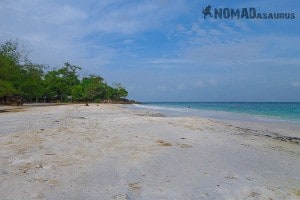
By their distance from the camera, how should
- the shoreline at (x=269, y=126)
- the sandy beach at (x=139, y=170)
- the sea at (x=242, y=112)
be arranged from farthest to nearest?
the sea at (x=242, y=112) < the shoreline at (x=269, y=126) < the sandy beach at (x=139, y=170)

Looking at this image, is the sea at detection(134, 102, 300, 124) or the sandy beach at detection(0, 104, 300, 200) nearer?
the sandy beach at detection(0, 104, 300, 200)

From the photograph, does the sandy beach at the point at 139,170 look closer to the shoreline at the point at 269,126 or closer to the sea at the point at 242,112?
the shoreline at the point at 269,126

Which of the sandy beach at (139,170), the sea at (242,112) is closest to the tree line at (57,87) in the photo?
the sea at (242,112)

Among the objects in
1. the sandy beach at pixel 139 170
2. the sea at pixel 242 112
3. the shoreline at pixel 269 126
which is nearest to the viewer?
the sandy beach at pixel 139 170

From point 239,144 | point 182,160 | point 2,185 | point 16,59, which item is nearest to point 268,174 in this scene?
point 182,160

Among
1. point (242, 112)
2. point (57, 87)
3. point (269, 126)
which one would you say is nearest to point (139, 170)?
point (269, 126)

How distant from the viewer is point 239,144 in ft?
30.7

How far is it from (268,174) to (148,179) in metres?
2.21

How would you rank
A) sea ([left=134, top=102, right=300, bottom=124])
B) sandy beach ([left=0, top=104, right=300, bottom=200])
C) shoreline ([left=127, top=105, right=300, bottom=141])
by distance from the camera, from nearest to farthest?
1. sandy beach ([left=0, top=104, right=300, bottom=200])
2. shoreline ([left=127, top=105, right=300, bottom=141])
3. sea ([left=134, top=102, right=300, bottom=124])

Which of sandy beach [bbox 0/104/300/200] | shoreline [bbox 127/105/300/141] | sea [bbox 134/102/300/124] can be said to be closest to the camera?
sandy beach [bbox 0/104/300/200]

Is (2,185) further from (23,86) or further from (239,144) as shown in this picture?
(23,86)

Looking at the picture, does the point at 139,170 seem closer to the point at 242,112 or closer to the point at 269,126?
the point at 269,126

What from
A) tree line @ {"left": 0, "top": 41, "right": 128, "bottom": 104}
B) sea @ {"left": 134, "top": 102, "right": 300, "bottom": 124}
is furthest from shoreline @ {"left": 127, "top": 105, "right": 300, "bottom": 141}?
tree line @ {"left": 0, "top": 41, "right": 128, "bottom": 104}

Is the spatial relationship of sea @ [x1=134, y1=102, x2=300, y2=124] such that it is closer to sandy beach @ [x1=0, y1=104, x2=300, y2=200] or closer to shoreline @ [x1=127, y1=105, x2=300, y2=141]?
shoreline @ [x1=127, y1=105, x2=300, y2=141]
